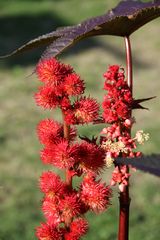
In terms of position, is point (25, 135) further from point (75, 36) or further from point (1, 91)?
point (75, 36)

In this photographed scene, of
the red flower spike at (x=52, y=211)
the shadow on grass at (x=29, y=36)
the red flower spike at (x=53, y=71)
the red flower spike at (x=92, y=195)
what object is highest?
the shadow on grass at (x=29, y=36)

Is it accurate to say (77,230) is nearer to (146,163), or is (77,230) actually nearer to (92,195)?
(92,195)

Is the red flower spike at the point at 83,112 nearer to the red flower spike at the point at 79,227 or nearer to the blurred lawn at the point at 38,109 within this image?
the red flower spike at the point at 79,227

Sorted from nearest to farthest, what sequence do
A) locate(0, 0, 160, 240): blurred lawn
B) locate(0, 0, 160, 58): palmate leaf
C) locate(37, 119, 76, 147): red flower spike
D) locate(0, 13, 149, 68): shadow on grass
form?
locate(0, 0, 160, 58): palmate leaf
locate(37, 119, 76, 147): red flower spike
locate(0, 0, 160, 240): blurred lawn
locate(0, 13, 149, 68): shadow on grass

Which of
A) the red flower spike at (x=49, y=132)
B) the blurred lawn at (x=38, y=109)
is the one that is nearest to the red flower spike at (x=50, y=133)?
the red flower spike at (x=49, y=132)

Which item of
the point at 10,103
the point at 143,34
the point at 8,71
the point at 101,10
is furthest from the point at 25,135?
the point at 101,10

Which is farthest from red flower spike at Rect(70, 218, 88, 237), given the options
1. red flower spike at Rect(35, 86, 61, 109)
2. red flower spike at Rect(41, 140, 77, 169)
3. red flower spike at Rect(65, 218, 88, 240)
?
red flower spike at Rect(35, 86, 61, 109)

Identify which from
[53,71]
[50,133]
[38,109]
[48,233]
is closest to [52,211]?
[48,233]

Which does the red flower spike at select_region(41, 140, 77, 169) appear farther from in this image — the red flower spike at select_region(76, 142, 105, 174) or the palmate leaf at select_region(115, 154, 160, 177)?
the palmate leaf at select_region(115, 154, 160, 177)
